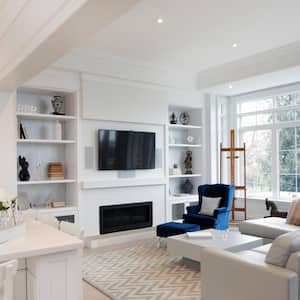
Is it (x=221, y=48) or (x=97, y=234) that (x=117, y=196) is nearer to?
(x=97, y=234)

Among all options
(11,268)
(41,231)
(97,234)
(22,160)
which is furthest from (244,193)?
(11,268)

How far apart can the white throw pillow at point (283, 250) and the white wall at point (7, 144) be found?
344cm

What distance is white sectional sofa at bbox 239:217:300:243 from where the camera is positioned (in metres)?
4.76

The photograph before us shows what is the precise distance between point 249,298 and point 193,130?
5.56 m

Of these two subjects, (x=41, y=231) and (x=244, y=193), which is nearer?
(x=41, y=231)

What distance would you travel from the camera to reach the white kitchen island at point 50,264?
7.84ft

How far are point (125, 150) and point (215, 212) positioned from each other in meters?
2.01

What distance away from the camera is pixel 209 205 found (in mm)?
6199

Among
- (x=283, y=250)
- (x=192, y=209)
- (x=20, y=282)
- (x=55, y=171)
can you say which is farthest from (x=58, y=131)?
(x=283, y=250)

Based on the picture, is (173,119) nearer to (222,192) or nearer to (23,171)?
(222,192)

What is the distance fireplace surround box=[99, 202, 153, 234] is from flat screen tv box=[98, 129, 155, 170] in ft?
2.41

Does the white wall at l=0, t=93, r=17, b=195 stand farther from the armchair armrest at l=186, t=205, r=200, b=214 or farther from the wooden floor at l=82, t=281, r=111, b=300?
the armchair armrest at l=186, t=205, r=200, b=214

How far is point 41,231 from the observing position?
9.86ft

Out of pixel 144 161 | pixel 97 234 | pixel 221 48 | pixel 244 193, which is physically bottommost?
pixel 97 234
